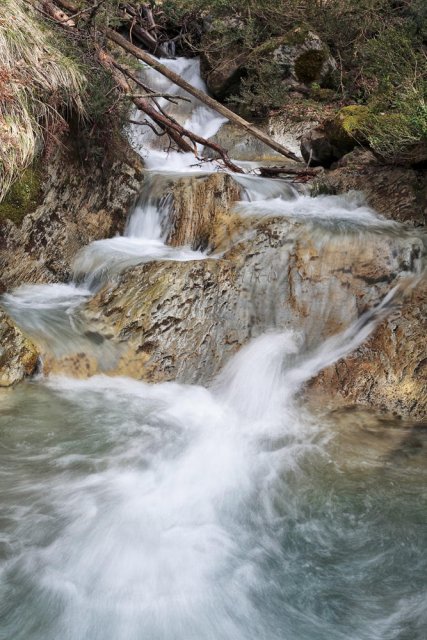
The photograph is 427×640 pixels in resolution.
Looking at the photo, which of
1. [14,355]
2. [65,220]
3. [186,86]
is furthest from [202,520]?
[186,86]

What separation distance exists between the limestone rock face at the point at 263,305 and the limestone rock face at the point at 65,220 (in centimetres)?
111

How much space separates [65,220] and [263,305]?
9.47ft

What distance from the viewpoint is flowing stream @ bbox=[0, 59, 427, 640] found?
7.87 feet

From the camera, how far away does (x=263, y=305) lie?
5102mm

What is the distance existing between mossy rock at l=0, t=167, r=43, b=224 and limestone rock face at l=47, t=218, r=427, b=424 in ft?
5.01

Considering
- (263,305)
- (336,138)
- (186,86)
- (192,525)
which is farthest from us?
(186,86)

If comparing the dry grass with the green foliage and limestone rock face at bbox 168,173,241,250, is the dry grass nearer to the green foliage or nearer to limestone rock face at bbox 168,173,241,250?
limestone rock face at bbox 168,173,241,250

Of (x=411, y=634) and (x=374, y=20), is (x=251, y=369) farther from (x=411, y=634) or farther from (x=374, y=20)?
(x=374, y=20)

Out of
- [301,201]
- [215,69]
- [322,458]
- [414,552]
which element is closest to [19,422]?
[322,458]

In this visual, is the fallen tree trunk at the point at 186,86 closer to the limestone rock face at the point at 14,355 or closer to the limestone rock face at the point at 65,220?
the limestone rock face at the point at 65,220

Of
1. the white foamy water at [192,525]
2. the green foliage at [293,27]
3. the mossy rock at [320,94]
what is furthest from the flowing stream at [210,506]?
the mossy rock at [320,94]

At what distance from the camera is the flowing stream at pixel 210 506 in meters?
2.40

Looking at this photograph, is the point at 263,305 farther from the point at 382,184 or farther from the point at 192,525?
the point at 382,184

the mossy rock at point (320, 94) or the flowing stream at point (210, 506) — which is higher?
the mossy rock at point (320, 94)
